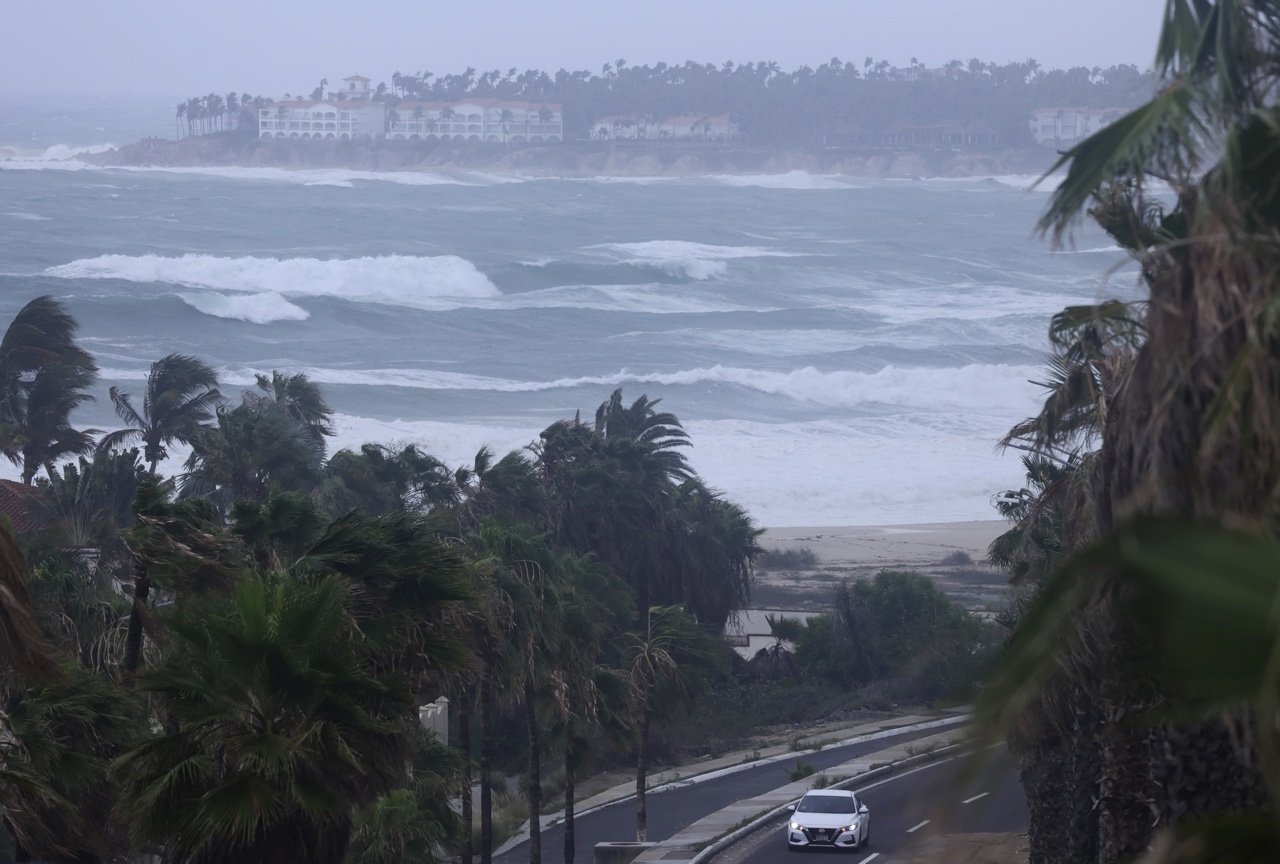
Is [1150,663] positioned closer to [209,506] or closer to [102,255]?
[209,506]

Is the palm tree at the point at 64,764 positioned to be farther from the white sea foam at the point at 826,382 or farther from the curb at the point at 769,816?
the white sea foam at the point at 826,382

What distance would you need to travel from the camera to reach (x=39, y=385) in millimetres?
28766

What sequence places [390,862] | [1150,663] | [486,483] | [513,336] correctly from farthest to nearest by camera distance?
[513,336], [486,483], [390,862], [1150,663]

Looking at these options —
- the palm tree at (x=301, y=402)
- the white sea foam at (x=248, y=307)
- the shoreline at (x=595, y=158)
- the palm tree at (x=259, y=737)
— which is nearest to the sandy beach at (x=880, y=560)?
the palm tree at (x=301, y=402)

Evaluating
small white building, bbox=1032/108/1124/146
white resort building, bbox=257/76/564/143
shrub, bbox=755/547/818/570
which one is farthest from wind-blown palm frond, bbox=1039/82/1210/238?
small white building, bbox=1032/108/1124/146

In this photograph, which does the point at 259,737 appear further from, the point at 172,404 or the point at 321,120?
the point at 321,120

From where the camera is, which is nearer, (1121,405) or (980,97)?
(1121,405)

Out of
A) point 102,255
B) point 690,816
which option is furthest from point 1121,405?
point 102,255

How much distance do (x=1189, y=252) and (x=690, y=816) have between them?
66.0 feet

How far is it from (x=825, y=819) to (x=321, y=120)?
184 m

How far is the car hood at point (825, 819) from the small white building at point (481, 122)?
6910 inches

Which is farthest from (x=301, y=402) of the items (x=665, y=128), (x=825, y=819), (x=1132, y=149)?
(x=665, y=128)

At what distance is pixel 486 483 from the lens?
1074 inches

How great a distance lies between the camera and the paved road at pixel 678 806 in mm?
21484
